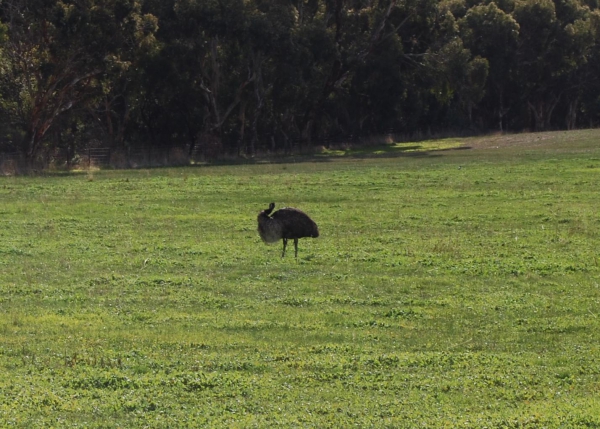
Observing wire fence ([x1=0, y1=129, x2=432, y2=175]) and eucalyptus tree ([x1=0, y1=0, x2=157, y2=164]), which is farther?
wire fence ([x1=0, y1=129, x2=432, y2=175])

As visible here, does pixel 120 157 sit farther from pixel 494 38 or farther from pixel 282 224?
pixel 494 38

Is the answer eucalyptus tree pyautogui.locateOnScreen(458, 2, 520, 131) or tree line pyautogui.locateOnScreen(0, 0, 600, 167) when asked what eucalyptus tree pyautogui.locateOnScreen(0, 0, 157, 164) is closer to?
tree line pyautogui.locateOnScreen(0, 0, 600, 167)

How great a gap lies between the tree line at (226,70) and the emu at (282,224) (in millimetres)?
33709

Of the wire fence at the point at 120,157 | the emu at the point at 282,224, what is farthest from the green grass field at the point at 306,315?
the wire fence at the point at 120,157

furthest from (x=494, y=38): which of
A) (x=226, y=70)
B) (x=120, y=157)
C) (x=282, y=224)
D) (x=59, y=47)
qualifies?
(x=282, y=224)

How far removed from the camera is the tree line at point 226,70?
55.2 m

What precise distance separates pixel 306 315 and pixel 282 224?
5091 mm

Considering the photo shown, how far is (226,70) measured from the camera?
68.8m

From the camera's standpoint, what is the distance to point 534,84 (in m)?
99.0

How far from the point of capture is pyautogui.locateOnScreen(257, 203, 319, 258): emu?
19453mm

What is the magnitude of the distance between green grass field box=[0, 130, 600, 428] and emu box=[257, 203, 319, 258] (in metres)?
0.52

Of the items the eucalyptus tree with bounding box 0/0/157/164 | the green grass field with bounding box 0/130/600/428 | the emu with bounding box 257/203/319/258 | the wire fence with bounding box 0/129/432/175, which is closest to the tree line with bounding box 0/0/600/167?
the eucalyptus tree with bounding box 0/0/157/164

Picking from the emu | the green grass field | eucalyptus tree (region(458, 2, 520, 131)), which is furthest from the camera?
eucalyptus tree (region(458, 2, 520, 131))

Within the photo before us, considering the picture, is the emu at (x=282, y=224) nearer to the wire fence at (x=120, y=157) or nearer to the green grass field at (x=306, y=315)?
the green grass field at (x=306, y=315)
